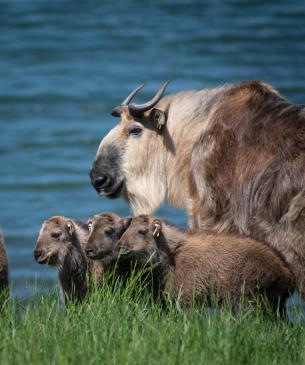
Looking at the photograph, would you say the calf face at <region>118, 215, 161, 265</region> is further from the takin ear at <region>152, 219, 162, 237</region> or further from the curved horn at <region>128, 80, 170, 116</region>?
the curved horn at <region>128, 80, 170, 116</region>

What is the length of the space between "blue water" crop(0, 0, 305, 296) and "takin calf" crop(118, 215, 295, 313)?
5.08 m

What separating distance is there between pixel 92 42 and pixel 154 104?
1487 centimetres

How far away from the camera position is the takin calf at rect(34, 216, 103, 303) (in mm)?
8656

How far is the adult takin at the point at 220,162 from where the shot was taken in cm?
872

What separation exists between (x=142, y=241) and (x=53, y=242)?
620mm

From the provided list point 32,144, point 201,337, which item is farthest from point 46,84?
point 201,337

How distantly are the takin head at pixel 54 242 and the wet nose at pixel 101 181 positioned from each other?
1.25 m

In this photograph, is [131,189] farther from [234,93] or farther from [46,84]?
[46,84]

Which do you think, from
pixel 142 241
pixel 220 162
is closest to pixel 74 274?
pixel 142 241

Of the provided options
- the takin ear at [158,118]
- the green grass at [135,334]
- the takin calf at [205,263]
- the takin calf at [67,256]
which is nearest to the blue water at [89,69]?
the takin ear at [158,118]

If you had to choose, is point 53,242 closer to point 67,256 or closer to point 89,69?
point 67,256

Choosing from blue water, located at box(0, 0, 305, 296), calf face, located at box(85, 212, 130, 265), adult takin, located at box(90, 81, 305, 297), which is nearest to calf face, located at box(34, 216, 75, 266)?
calf face, located at box(85, 212, 130, 265)

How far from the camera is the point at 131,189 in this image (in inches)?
400

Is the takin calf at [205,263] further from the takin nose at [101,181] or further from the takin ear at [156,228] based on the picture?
the takin nose at [101,181]
